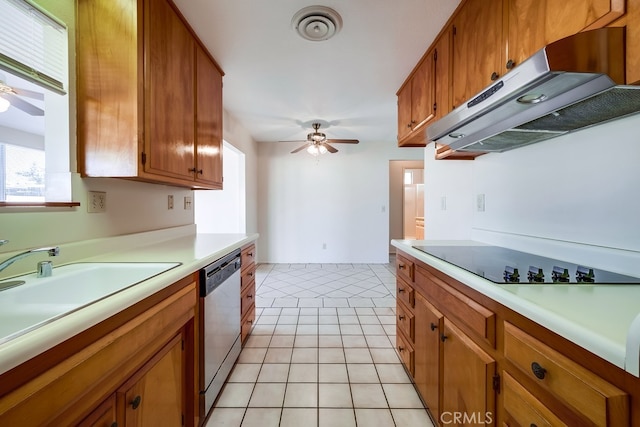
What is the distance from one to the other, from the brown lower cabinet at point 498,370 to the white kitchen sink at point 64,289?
118 centimetres

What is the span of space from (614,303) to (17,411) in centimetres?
135

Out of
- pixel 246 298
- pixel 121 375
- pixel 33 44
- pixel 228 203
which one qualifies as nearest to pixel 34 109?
pixel 33 44

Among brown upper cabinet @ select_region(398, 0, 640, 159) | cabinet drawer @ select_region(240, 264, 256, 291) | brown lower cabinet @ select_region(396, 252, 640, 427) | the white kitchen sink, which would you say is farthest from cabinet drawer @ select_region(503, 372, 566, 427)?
cabinet drawer @ select_region(240, 264, 256, 291)

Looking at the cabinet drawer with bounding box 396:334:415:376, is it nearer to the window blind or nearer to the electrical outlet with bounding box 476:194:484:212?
the electrical outlet with bounding box 476:194:484:212

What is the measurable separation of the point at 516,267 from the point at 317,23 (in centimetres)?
170

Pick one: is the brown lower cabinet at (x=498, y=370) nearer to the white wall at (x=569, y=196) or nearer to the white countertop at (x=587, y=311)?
the white countertop at (x=587, y=311)

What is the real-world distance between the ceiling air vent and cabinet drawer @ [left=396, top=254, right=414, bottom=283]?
154cm

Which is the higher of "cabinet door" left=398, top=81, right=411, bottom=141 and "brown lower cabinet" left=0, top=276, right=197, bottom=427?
"cabinet door" left=398, top=81, right=411, bottom=141

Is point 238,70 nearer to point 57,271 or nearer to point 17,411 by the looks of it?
point 57,271

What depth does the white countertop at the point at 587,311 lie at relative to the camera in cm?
49

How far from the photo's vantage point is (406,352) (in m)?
1.72

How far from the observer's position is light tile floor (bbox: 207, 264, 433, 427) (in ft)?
4.69

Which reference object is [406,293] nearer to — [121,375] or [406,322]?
[406,322]

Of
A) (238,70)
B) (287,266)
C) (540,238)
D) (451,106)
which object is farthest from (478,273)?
(287,266)
